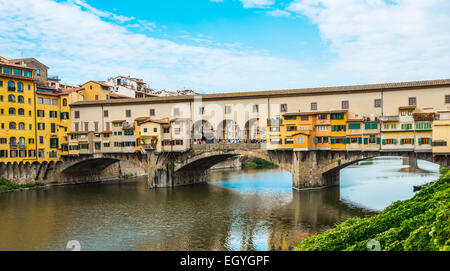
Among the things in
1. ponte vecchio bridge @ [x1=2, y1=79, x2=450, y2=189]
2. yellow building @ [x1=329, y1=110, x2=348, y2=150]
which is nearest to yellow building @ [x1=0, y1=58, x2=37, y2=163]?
ponte vecchio bridge @ [x1=2, y1=79, x2=450, y2=189]

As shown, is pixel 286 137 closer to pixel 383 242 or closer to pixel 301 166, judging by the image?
pixel 301 166

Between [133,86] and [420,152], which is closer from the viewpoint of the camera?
[420,152]

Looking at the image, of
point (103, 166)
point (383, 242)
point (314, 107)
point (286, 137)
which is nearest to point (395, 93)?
point (314, 107)

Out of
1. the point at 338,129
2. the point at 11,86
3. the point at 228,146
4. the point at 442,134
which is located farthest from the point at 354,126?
the point at 11,86

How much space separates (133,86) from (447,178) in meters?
65.6

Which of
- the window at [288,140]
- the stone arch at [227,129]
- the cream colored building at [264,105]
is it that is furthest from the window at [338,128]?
the stone arch at [227,129]

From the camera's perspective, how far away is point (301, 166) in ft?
127

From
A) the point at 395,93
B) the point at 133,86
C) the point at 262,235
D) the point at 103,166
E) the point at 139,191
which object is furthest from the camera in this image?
the point at 133,86

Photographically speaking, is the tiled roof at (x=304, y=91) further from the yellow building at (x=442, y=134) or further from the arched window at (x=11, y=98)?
the arched window at (x=11, y=98)

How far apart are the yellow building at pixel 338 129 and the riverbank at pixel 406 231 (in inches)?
808

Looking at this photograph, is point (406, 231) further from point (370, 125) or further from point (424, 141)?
point (370, 125)

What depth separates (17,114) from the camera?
45.0 m

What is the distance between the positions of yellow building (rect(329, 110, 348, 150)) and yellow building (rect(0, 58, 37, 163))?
36.6 meters

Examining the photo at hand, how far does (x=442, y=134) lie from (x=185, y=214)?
2330 cm
